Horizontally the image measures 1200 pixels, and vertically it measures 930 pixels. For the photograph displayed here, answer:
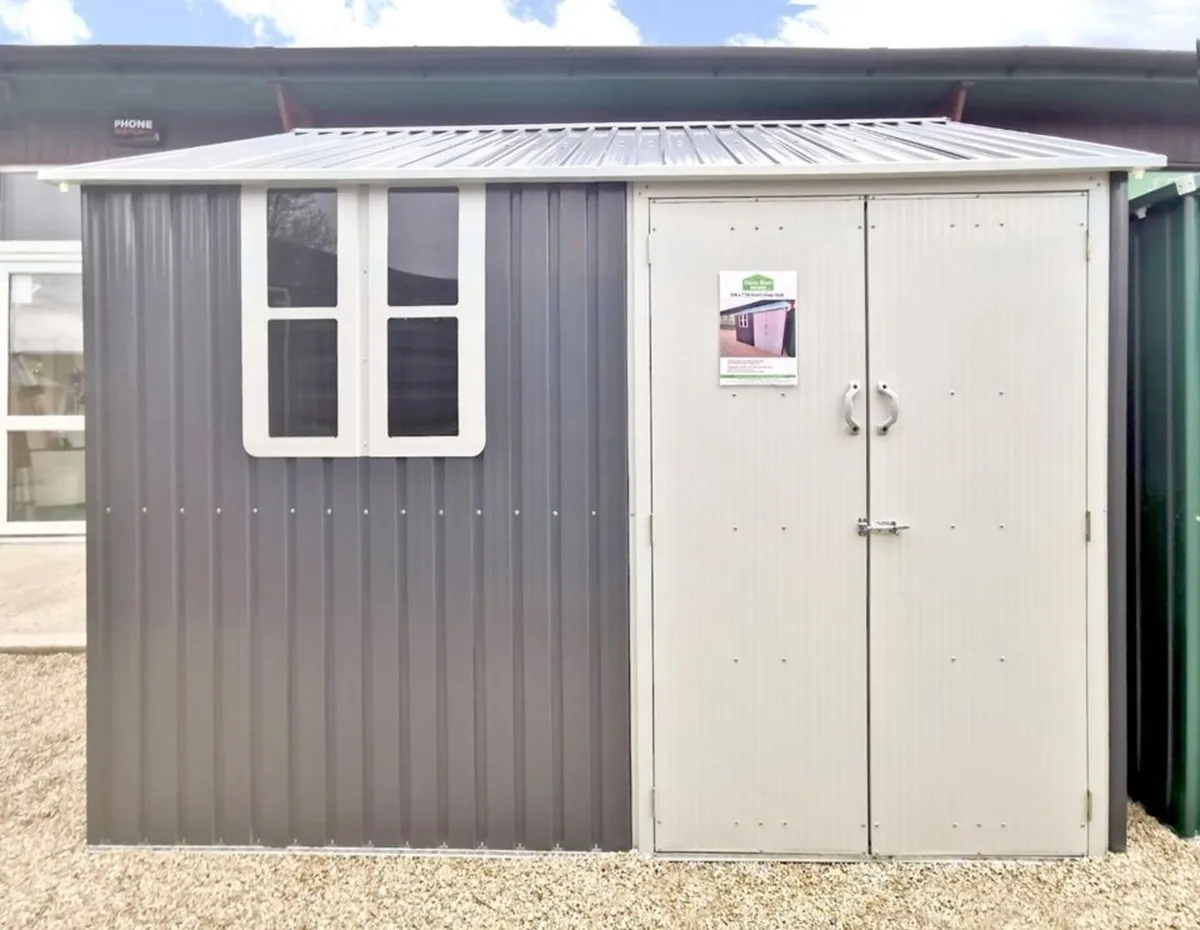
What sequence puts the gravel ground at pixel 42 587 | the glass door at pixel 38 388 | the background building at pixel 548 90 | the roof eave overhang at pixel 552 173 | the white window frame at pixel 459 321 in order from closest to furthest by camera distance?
the roof eave overhang at pixel 552 173 < the white window frame at pixel 459 321 < the background building at pixel 548 90 < the gravel ground at pixel 42 587 < the glass door at pixel 38 388

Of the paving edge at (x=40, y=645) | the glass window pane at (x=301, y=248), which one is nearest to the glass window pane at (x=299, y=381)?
the glass window pane at (x=301, y=248)

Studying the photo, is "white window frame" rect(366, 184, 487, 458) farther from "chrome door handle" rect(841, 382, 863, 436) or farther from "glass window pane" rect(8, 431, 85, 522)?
"glass window pane" rect(8, 431, 85, 522)

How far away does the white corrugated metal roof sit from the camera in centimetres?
212

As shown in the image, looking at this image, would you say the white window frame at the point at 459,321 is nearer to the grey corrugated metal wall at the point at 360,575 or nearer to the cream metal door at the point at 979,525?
the grey corrugated metal wall at the point at 360,575

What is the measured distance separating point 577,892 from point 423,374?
5.89 feet

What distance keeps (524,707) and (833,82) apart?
3865 millimetres

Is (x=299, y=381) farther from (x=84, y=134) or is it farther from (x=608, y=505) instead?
(x=84, y=134)

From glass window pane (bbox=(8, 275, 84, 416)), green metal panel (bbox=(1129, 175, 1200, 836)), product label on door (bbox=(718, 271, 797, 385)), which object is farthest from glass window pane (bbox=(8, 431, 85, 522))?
green metal panel (bbox=(1129, 175, 1200, 836))

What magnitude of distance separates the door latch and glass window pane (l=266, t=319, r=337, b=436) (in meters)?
1.86

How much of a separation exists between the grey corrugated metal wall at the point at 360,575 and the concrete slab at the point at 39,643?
2494 millimetres

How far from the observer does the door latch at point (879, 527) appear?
2180 mm

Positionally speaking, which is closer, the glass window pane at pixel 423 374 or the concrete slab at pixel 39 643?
the glass window pane at pixel 423 374

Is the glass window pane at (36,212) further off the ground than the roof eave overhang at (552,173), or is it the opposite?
the glass window pane at (36,212)

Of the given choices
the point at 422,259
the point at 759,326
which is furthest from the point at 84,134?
the point at 759,326
